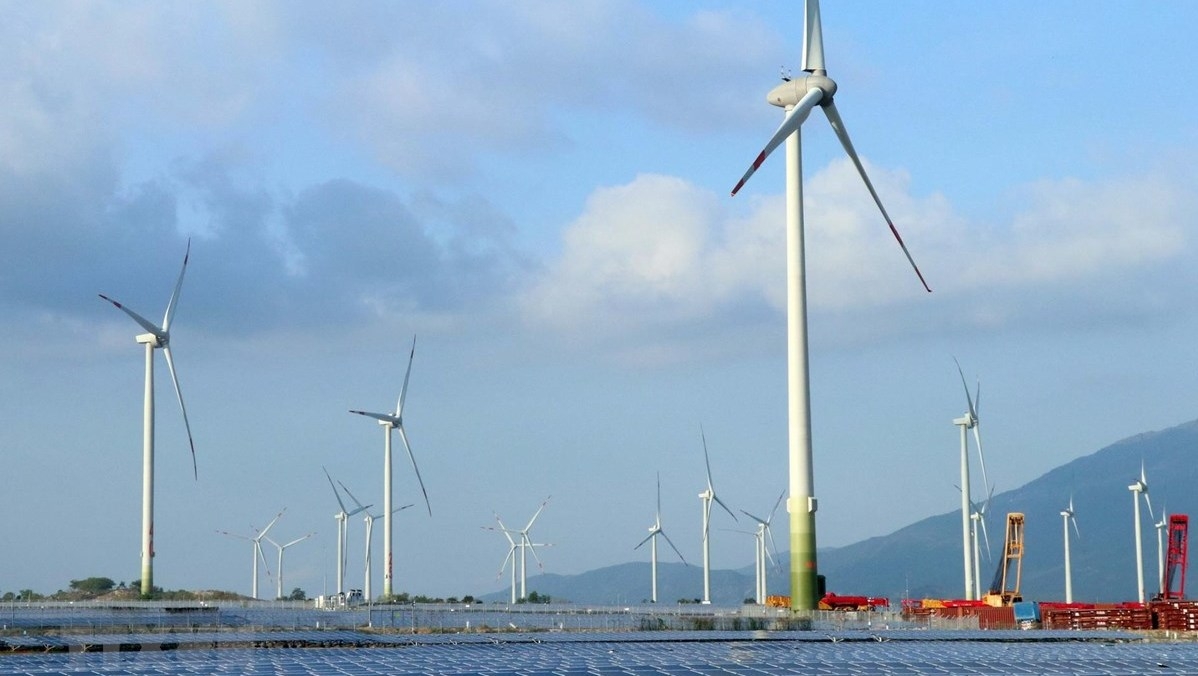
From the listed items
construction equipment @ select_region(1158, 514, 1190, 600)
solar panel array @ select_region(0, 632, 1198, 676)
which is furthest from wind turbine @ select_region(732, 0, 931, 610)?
construction equipment @ select_region(1158, 514, 1190, 600)

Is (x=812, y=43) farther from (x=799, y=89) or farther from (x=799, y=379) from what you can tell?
(x=799, y=379)

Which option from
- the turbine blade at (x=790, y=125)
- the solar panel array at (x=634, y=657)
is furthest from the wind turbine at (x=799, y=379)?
the solar panel array at (x=634, y=657)

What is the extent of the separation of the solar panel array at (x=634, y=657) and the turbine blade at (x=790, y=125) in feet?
81.4

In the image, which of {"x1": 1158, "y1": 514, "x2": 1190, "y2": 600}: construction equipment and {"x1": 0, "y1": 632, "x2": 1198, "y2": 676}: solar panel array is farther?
{"x1": 1158, "y1": 514, "x2": 1190, "y2": 600}: construction equipment

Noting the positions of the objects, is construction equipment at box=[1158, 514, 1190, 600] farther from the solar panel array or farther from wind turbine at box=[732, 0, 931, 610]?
the solar panel array

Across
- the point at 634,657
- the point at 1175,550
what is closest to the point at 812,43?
the point at 634,657

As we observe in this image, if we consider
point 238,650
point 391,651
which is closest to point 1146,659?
point 391,651

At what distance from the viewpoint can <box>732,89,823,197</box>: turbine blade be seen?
9056 centimetres

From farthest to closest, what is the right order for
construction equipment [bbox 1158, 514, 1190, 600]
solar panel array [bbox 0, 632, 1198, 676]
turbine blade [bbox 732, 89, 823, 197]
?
1. construction equipment [bbox 1158, 514, 1190, 600]
2. turbine blade [bbox 732, 89, 823, 197]
3. solar panel array [bbox 0, 632, 1198, 676]

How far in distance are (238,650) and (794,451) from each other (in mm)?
46644

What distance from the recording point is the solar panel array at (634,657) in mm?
60438

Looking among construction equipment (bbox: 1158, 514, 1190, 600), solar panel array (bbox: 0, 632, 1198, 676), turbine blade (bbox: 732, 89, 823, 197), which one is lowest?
solar panel array (bbox: 0, 632, 1198, 676)

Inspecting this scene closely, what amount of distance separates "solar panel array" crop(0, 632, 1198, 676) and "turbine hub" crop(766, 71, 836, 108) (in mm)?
43357

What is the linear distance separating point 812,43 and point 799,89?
5081 millimetres
